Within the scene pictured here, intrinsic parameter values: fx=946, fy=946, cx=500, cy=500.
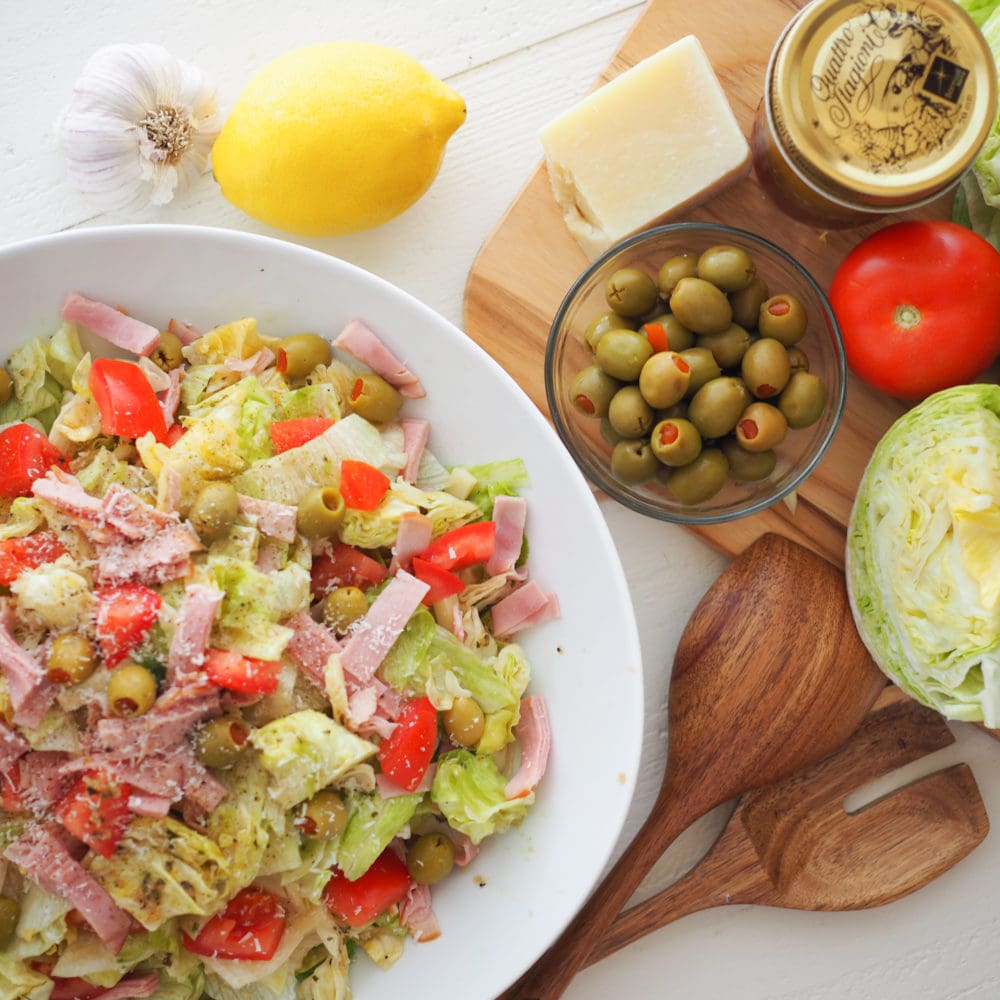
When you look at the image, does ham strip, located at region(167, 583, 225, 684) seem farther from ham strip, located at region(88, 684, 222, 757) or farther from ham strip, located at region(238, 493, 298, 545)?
ham strip, located at region(238, 493, 298, 545)

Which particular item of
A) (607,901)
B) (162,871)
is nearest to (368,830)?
(162,871)

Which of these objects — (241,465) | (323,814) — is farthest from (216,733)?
(241,465)

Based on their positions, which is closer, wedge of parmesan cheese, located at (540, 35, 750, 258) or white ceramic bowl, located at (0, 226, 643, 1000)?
white ceramic bowl, located at (0, 226, 643, 1000)

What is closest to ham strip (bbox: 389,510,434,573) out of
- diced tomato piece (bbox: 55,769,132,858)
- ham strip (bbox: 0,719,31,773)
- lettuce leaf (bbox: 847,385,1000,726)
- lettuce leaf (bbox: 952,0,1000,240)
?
diced tomato piece (bbox: 55,769,132,858)

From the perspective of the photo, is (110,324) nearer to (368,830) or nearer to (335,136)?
(335,136)

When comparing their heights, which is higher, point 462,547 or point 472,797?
point 462,547

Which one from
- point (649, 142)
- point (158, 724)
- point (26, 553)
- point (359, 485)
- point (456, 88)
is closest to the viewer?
point (158, 724)

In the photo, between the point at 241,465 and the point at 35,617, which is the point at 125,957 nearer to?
the point at 35,617

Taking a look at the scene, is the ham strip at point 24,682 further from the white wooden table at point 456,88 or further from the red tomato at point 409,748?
the white wooden table at point 456,88
